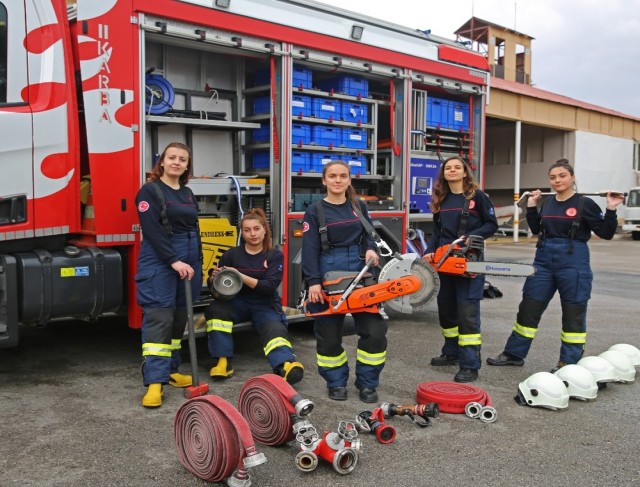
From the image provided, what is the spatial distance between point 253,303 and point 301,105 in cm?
209

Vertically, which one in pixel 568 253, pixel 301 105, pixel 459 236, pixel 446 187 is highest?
pixel 301 105

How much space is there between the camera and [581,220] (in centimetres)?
530

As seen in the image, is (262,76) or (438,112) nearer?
(262,76)

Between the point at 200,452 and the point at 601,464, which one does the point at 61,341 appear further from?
the point at 601,464

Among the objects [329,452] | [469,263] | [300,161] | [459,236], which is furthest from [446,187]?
[329,452]

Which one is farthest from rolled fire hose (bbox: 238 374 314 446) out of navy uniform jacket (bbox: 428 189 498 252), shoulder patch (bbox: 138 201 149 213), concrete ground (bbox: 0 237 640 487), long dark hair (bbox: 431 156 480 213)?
long dark hair (bbox: 431 156 480 213)

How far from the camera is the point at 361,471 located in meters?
3.47

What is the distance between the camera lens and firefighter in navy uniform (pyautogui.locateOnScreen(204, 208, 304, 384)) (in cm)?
512

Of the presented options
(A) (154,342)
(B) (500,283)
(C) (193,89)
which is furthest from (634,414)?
(B) (500,283)

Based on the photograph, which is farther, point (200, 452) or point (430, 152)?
point (430, 152)

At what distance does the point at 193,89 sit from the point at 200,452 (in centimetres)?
394

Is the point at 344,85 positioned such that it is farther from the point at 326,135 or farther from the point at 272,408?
the point at 272,408

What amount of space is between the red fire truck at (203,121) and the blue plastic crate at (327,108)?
2 centimetres

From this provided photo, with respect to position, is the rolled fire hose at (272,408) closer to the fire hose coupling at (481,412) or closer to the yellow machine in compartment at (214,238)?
the fire hose coupling at (481,412)
